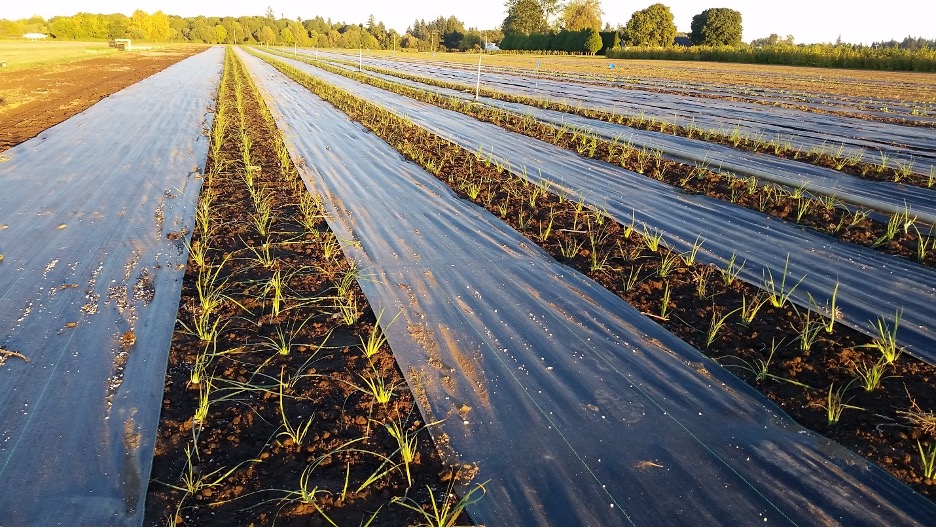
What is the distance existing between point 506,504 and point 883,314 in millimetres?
2716

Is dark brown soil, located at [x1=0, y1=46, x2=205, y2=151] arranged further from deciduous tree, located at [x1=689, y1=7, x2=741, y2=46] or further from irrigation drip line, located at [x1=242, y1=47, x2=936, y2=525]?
deciduous tree, located at [x1=689, y1=7, x2=741, y2=46]

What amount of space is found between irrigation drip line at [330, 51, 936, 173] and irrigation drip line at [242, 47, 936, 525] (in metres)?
5.98

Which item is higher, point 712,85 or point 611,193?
point 712,85

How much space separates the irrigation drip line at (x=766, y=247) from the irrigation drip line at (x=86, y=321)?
3.64 metres

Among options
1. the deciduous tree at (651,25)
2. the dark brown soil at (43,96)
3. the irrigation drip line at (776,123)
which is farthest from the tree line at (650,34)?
the dark brown soil at (43,96)

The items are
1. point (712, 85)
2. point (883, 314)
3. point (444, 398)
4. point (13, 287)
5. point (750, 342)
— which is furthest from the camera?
point (712, 85)

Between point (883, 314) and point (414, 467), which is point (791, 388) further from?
point (414, 467)

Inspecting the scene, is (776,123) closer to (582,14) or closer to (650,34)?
(650,34)

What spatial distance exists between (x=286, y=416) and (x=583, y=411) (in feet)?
4.32

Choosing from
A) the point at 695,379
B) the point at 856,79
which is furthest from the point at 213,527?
the point at 856,79

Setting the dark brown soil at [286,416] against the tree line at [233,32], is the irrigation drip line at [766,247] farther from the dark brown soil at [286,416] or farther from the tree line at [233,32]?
the tree line at [233,32]

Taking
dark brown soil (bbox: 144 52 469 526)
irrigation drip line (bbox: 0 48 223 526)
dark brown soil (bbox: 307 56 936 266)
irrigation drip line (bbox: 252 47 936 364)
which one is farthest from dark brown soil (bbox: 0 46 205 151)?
dark brown soil (bbox: 307 56 936 266)

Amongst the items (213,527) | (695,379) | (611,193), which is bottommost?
(213,527)

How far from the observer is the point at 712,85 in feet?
59.1
